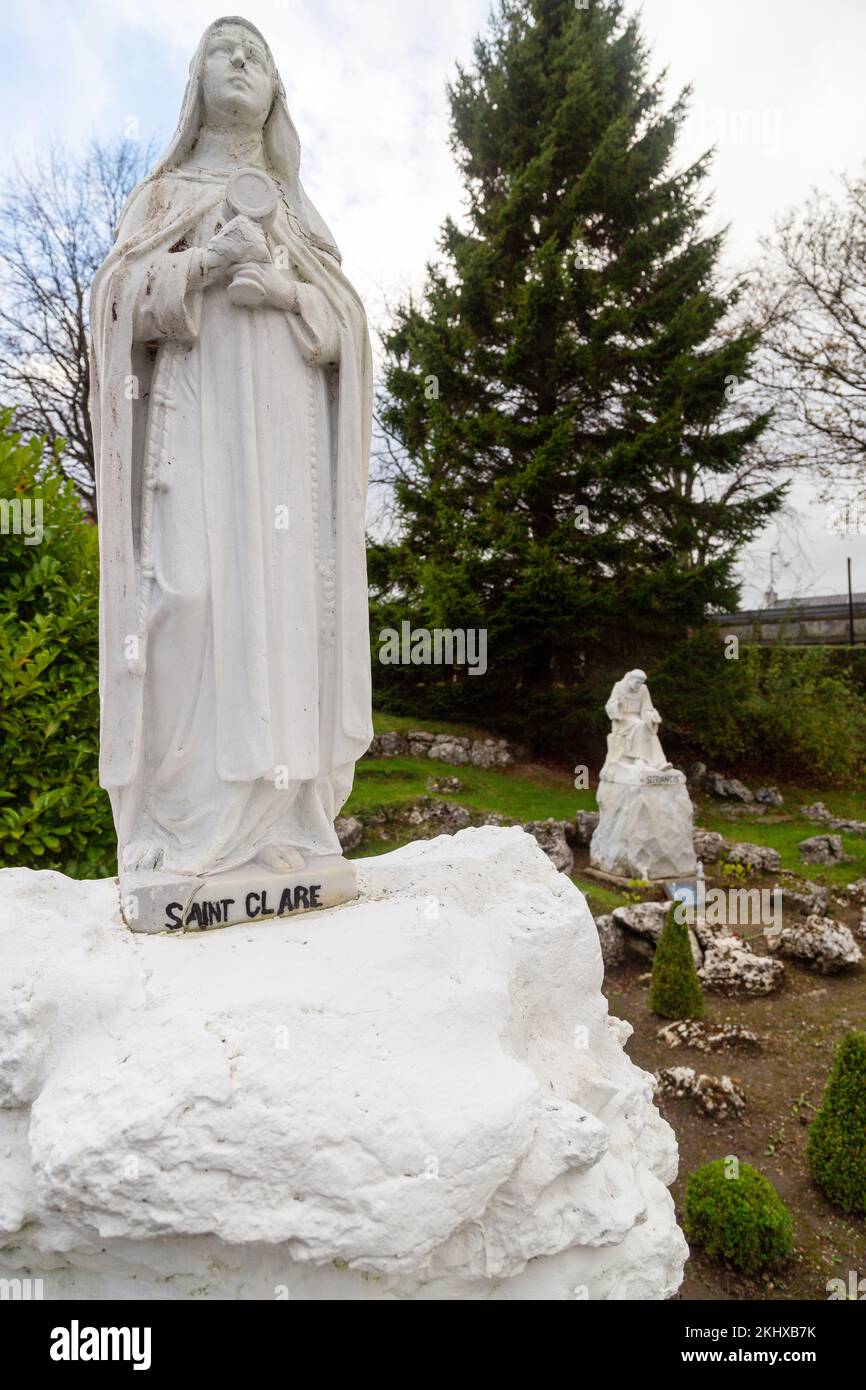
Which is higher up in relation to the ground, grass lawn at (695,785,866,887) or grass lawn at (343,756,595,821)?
grass lawn at (343,756,595,821)

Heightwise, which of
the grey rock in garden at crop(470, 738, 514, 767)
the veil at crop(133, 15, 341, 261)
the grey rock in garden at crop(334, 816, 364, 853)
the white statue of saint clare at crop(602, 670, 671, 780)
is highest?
the veil at crop(133, 15, 341, 261)

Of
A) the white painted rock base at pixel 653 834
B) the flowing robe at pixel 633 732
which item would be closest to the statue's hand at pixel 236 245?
the white painted rock base at pixel 653 834

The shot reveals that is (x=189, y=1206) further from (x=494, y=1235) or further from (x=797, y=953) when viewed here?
(x=797, y=953)

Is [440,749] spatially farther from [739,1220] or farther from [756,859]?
[739,1220]

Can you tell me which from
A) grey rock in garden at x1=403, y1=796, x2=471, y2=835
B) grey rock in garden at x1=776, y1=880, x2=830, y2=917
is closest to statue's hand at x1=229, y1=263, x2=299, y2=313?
grey rock in garden at x1=776, y1=880, x2=830, y2=917

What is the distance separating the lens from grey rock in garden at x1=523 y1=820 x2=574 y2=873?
11.1 meters

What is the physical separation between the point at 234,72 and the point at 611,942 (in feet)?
25.2

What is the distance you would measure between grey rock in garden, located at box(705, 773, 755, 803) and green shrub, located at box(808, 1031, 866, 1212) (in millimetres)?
11780

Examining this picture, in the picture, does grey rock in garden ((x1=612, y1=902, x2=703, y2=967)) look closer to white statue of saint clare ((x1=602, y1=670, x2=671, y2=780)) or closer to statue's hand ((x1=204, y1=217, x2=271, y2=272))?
white statue of saint clare ((x1=602, y1=670, x2=671, y2=780))

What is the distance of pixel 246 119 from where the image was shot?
305 centimetres

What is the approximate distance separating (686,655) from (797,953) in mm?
8979

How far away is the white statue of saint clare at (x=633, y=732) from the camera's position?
11789mm

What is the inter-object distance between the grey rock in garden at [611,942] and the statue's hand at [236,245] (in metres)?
7.09

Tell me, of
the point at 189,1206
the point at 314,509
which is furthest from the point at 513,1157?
the point at 314,509
